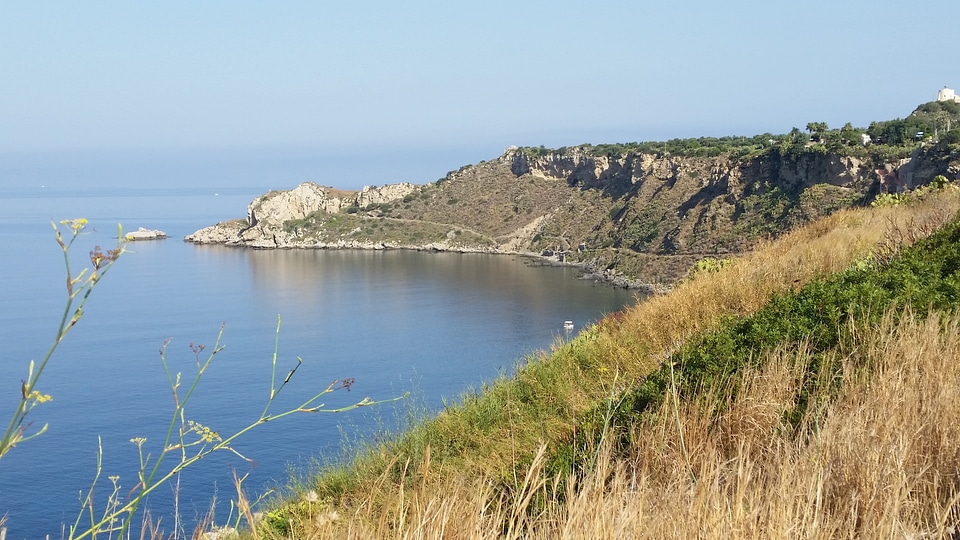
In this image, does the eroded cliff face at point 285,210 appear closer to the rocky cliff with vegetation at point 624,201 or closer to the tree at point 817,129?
the rocky cliff with vegetation at point 624,201

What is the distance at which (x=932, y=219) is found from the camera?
37.6 ft

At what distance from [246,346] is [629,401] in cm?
4979

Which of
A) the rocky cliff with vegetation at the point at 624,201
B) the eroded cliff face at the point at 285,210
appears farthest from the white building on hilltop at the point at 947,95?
the eroded cliff face at the point at 285,210

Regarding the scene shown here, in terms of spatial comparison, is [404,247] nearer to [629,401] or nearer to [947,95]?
[947,95]

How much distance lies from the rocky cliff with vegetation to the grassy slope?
Result: 42560mm

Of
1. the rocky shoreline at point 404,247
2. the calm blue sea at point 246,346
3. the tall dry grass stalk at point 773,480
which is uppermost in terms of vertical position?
the tall dry grass stalk at point 773,480

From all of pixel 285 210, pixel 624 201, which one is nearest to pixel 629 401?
pixel 624 201

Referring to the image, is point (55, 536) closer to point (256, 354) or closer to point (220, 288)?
point (256, 354)

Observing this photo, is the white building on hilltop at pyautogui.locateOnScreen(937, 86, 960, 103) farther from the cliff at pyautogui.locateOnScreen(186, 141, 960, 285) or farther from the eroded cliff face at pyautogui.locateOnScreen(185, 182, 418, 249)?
the eroded cliff face at pyautogui.locateOnScreen(185, 182, 418, 249)

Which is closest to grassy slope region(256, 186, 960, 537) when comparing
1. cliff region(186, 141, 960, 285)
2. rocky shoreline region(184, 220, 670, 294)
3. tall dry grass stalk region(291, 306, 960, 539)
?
tall dry grass stalk region(291, 306, 960, 539)

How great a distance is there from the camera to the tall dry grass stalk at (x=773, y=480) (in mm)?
2406

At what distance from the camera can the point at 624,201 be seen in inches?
3999

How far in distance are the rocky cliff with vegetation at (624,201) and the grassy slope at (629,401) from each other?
42560mm

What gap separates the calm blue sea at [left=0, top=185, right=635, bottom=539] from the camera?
28.9 meters
